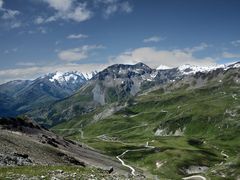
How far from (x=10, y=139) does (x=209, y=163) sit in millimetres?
129908

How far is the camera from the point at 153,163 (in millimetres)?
193625

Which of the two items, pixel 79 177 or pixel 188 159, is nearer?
pixel 79 177

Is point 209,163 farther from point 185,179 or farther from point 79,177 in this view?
point 79,177

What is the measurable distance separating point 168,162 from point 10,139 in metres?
109

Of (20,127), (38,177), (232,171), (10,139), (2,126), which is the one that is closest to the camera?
(38,177)

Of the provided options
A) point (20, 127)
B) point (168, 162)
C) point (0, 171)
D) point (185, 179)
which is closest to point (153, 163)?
point (168, 162)

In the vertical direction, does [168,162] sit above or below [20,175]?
below

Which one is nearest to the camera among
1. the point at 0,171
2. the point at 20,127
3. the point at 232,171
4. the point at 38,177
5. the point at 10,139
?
the point at 38,177

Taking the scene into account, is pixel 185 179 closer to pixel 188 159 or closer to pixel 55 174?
pixel 188 159

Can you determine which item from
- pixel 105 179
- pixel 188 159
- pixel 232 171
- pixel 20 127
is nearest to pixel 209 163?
pixel 188 159

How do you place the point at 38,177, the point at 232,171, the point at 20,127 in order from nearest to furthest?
the point at 38,177
the point at 20,127
the point at 232,171

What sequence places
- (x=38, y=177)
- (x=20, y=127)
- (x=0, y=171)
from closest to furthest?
Result: (x=38, y=177) < (x=0, y=171) < (x=20, y=127)

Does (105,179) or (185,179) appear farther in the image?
(185,179)

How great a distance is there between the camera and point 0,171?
4000 centimetres
